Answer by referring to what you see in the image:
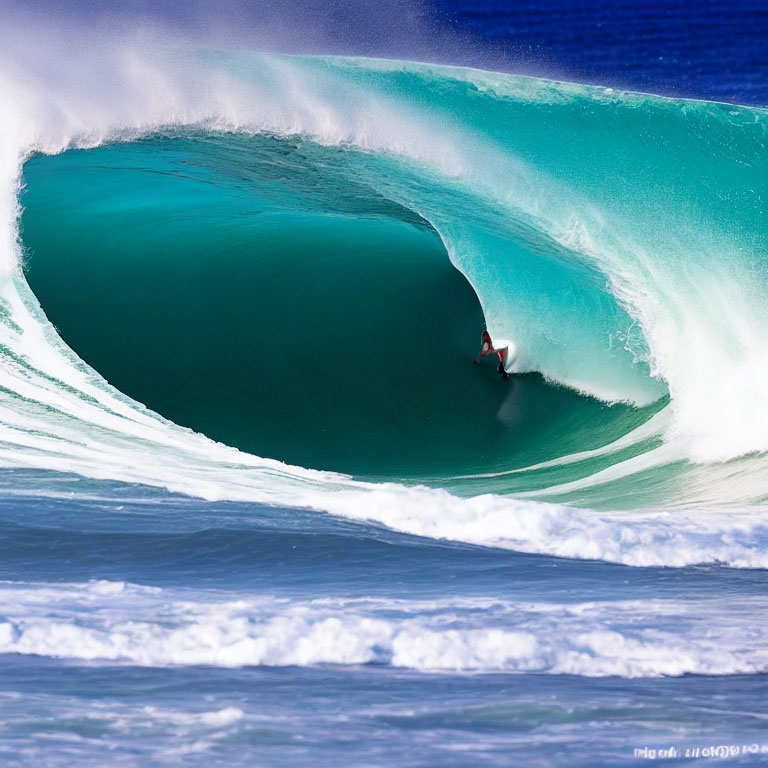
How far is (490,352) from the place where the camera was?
8.19 metres

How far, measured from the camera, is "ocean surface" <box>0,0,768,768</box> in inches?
93.4

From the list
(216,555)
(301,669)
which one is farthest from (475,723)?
(216,555)

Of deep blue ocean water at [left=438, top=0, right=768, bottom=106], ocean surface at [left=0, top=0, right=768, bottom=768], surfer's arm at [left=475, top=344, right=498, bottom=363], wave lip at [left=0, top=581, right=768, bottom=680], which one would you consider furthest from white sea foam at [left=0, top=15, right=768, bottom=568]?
deep blue ocean water at [left=438, top=0, right=768, bottom=106]

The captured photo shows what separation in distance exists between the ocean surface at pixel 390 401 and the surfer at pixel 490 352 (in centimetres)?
11

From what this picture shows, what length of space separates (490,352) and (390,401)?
1253 millimetres

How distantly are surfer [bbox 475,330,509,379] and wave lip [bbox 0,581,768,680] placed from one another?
5.01m

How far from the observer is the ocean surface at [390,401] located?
2.37 meters

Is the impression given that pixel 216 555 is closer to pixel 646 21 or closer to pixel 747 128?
pixel 747 128

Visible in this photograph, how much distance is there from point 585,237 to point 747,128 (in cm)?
168

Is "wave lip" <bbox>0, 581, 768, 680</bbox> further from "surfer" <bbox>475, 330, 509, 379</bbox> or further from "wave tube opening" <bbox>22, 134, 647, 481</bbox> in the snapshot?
"surfer" <bbox>475, 330, 509, 379</bbox>

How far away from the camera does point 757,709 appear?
2.31 m

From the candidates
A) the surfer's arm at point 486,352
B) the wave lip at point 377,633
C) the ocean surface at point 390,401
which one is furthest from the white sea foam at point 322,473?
the surfer's arm at point 486,352

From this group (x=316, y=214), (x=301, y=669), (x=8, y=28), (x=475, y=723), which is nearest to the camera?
(x=475, y=723)

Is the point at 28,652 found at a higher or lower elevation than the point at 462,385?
lower
